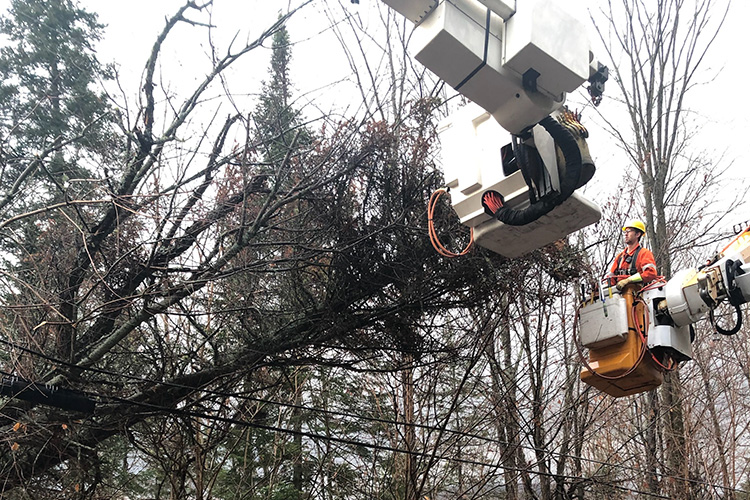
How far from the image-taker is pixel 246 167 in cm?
590

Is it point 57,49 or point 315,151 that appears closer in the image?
point 315,151

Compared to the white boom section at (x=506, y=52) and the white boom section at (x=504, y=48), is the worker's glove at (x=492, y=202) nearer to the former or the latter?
the white boom section at (x=506, y=52)

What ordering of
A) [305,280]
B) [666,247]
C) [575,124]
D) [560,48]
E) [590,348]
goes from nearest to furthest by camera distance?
[560,48] < [575,124] < [590,348] < [305,280] < [666,247]

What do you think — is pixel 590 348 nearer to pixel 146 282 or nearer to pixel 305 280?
pixel 305 280

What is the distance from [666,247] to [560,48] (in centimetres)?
867

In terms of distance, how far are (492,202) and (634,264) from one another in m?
2.11

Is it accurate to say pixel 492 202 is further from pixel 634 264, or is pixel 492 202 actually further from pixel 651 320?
pixel 634 264

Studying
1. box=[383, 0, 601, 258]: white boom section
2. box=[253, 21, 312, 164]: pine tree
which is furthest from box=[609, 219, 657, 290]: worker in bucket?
box=[253, 21, 312, 164]: pine tree

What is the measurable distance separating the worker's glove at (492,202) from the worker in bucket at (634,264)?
5.64ft

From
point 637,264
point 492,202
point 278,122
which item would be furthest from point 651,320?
point 278,122

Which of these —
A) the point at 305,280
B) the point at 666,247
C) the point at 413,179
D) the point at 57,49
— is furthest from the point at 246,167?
the point at 57,49

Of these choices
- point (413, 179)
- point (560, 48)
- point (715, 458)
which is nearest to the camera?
point (560, 48)

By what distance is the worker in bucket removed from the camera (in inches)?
205

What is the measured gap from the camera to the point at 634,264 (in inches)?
217
